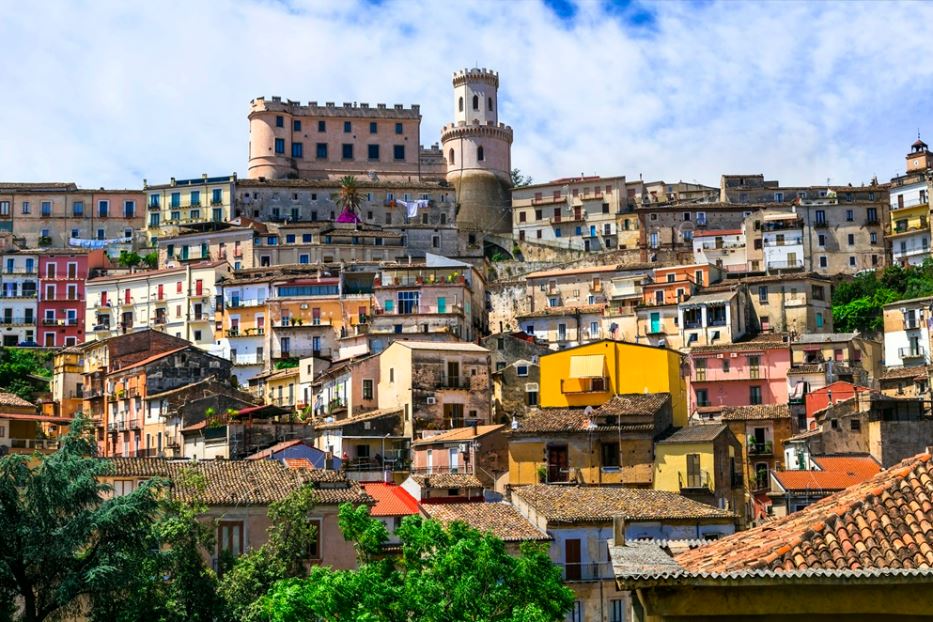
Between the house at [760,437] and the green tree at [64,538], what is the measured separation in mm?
35988

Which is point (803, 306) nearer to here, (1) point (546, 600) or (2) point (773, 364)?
(2) point (773, 364)

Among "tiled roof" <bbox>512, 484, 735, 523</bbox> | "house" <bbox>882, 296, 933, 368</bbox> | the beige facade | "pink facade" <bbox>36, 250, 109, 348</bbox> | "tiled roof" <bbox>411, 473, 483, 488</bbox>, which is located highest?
the beige facade

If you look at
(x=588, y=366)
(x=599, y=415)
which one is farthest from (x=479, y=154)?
(x=599, y=415)

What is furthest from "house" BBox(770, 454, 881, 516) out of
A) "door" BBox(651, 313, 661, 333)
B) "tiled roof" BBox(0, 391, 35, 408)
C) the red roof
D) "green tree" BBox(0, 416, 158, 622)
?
"tiled roof" BBox(0, 391, 35, 408)

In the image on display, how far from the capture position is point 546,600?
27.5 m

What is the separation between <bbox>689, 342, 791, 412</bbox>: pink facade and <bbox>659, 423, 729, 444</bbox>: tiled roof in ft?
88.4

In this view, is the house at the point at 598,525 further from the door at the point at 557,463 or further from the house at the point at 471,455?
the house at the point at 471,455

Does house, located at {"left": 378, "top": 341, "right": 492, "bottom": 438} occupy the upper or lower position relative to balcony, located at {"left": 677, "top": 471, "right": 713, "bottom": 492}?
upper

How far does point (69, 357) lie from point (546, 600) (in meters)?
69.5

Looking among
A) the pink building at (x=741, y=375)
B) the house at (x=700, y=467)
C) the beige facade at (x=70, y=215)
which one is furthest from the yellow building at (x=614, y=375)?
the beige facade at (x=70, y=215)

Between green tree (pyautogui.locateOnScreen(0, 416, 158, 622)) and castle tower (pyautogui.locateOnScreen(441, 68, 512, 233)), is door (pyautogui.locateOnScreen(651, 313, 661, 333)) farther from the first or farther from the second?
green tree (pyautogui.locateOnScreen(0, 416, 158, 622))

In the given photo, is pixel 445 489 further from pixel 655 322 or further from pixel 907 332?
pixel 907 332

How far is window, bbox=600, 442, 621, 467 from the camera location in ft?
172

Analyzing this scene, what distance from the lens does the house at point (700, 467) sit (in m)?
49.6
